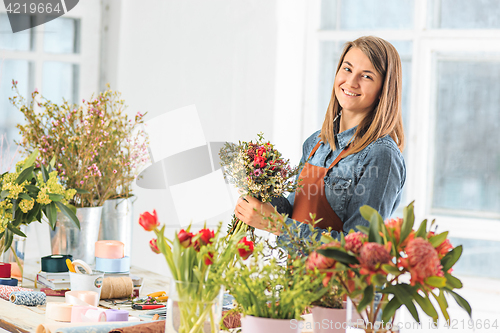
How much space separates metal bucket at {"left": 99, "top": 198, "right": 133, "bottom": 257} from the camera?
2299 millimetres

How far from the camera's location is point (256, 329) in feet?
3.43

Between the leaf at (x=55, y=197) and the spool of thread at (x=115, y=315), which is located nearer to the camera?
the spool of thread at (x=115, y=315)

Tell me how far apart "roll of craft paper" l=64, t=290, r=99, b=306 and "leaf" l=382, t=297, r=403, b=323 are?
943mm

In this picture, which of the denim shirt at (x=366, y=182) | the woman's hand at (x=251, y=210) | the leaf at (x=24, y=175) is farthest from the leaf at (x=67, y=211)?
the denim shirt at (x=366, y=182)

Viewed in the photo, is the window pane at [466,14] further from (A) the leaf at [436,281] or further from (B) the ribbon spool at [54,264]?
(A) the leaf at [436,281]

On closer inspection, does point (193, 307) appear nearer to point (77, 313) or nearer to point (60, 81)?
point (77, 313)

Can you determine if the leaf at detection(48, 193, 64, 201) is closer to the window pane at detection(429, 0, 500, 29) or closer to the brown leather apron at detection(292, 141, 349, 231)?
the brown leather apron at detection(292, 141, 349, 231)

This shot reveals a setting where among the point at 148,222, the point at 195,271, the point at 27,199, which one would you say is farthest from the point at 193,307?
the point at 27,199

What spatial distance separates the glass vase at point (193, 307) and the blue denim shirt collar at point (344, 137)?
952mm

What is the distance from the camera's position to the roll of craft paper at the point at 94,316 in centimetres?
139

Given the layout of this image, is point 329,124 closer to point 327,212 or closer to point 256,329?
point 327,212

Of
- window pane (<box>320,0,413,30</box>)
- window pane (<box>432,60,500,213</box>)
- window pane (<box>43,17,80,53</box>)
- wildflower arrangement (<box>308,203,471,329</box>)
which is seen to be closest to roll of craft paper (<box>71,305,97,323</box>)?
wildflower arrangement (<box>308,203,471,329</box>)

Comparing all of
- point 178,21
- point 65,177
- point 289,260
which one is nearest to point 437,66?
point 178,21

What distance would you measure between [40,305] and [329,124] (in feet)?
3.82
